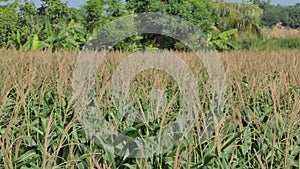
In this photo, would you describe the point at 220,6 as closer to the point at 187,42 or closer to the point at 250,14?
the point at 250,14

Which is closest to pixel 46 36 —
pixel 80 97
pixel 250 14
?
pixel 80 97

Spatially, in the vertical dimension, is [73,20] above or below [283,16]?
below

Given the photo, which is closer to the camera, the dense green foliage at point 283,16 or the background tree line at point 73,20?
the background tree line at point 73,20

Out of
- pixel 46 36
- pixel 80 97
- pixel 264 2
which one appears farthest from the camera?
pixel 264 2

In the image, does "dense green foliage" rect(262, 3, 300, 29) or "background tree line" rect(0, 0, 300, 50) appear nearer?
"background tree line" rect(0, 0, 300, 50)

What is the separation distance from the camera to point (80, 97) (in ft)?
7.73

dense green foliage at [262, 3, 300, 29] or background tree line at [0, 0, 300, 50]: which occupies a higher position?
dense green foliage at [262, 3, 300, 29]

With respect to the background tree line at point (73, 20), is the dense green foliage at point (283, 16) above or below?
above

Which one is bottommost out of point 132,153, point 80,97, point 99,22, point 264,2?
point 132,153

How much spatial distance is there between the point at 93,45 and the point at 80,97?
28.7ft

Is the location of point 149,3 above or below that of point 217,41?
above

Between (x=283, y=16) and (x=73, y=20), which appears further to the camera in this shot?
(x=283, y=16)

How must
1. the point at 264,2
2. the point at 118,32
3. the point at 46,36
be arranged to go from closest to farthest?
1. the point at 118,32
2. the point at 46,36
3. the point at 264,2

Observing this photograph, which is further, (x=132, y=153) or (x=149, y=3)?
(x=149, y=3)
